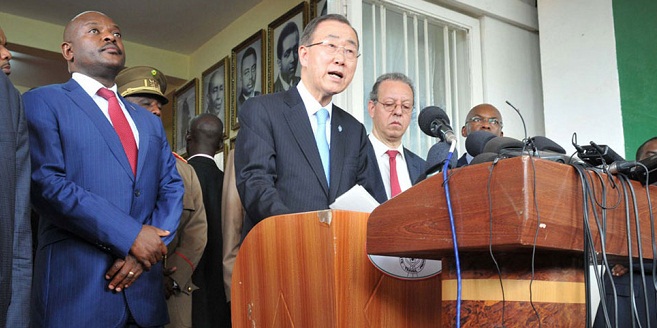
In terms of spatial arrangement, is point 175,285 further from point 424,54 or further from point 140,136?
point 424,54

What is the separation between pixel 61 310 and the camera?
221 centimetres

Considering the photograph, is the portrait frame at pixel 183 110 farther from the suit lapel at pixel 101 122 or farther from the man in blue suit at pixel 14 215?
the man in blue suit at pixel 14 215

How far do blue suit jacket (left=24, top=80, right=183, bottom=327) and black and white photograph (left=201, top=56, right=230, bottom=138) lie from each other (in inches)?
173

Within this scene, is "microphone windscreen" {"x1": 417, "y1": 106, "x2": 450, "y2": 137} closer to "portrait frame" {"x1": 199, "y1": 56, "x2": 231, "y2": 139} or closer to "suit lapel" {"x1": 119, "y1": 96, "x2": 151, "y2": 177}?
"suit lapel" {"x1": 119, "y1": 96, "x2": 151, "y2": 177}

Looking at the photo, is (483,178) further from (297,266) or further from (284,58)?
(284,58)

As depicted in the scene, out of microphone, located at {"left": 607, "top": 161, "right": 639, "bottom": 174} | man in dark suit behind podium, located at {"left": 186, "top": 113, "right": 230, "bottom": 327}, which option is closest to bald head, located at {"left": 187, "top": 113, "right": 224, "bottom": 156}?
man in dark suit behind podium, located at {"left": 186, "top": 113, "right": 230, "bottom": 327}

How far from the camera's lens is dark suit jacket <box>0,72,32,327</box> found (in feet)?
5.10

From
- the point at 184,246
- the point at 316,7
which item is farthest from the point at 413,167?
the point at 316,7

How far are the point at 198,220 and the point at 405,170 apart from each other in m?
1.02

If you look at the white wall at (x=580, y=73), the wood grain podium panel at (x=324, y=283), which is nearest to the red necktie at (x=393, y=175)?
the wood grain podium panel at (x=324, y=283)

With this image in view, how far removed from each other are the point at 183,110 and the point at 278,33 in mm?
1838

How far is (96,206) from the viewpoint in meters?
2.24

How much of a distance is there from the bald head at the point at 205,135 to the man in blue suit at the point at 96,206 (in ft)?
4.10

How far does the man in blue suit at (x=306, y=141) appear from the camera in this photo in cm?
235
